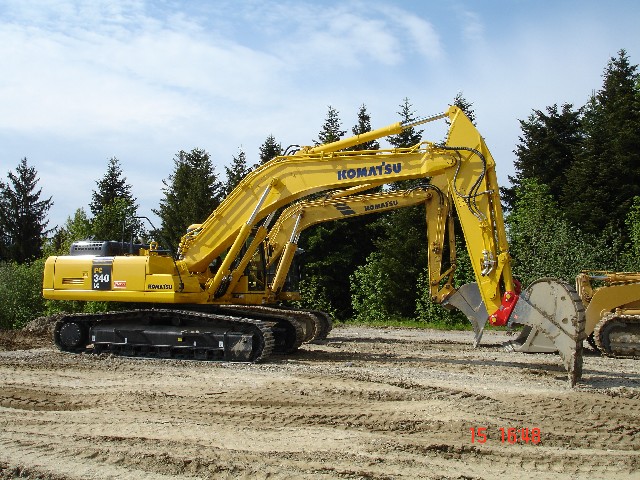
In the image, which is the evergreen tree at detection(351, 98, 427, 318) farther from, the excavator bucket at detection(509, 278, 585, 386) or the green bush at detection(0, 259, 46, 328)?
the excavator bucket at detection(509, 278, 585, 386)

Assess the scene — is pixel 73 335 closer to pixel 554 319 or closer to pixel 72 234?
pixel 554 319

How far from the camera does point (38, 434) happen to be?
662 cm

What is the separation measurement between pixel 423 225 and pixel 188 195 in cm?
1575

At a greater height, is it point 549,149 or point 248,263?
point 549,149

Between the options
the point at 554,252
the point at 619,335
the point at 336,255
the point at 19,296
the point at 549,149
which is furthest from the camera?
the point at 549,149

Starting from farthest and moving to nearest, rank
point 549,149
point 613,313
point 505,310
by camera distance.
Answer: point 549,149 < point 613,313 < point 505,310

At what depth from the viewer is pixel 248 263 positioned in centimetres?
1352

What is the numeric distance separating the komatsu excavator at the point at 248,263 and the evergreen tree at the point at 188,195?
24.0m

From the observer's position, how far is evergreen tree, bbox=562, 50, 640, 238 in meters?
30.5

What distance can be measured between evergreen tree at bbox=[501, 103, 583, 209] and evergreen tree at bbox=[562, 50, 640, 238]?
297 cm

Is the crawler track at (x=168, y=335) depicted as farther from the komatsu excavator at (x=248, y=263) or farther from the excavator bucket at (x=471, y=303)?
the excavator bucket at (x=471, y=303)

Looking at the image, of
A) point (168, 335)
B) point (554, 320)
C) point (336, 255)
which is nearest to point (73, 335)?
point (168, 335)

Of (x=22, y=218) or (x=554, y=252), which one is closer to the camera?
(x=554, y=252)

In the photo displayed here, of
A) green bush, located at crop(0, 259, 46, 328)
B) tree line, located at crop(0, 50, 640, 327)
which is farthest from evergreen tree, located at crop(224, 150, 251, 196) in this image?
green bush, located at crop(0, 259, 46, 328)
